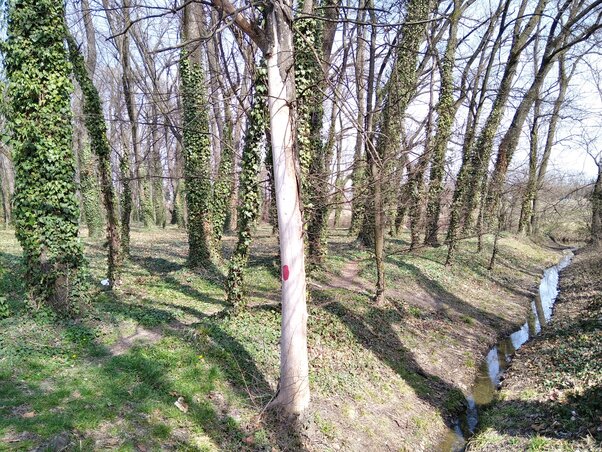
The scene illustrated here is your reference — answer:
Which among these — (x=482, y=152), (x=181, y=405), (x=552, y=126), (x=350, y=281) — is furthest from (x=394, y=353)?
(x=552, y=126)

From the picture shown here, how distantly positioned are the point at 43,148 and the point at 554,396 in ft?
32.0

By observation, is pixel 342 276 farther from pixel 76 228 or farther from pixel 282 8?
pixel 282 8

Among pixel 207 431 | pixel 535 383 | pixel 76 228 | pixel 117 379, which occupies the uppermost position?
pixel 76 228

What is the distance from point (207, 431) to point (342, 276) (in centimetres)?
848

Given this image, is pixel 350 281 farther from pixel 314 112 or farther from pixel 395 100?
pixel 395 100

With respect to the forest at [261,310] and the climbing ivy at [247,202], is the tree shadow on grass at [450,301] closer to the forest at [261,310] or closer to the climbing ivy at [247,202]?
the forest at [261,310]

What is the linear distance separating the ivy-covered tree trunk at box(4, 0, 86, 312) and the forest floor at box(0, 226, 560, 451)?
2.54ft

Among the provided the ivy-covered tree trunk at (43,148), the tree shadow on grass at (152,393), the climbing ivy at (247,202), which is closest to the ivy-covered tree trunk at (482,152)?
the climbing ivy at (247,202)

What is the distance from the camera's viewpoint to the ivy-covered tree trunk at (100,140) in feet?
28.1

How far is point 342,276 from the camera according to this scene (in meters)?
13.1

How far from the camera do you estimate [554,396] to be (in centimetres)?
672

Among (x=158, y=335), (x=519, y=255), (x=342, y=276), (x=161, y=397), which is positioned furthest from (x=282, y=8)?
(x=519, y=255)

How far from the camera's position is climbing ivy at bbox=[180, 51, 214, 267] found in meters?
12.1

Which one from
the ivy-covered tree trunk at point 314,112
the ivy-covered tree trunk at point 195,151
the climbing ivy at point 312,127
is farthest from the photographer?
the ivy-covered tree trunk at point 195,151
